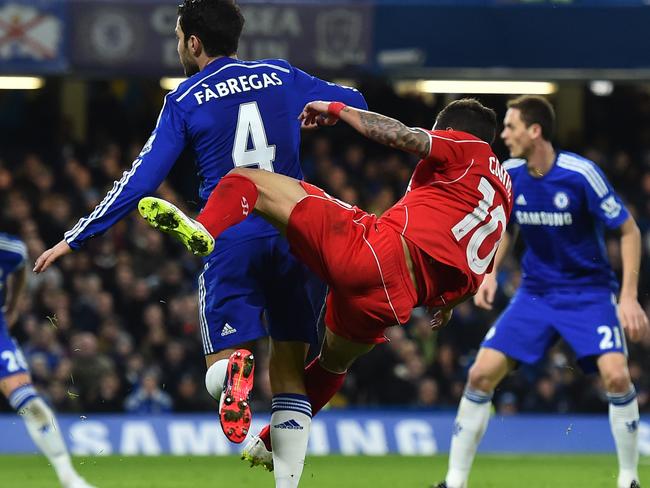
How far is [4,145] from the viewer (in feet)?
54.9

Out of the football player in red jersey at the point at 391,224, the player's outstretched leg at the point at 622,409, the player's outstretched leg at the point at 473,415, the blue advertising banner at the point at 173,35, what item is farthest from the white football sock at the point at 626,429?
the blue advertising banner at the point at 173,35

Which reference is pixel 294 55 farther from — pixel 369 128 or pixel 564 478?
pixel 369 128

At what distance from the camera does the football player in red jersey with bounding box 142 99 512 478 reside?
630cm

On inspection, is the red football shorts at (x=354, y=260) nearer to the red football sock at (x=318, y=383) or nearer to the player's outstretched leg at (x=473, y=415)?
the red football sock at (x=318, y=383)

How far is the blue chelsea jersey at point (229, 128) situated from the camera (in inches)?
250

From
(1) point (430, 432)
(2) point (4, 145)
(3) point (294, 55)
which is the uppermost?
(3) point (294, 55)

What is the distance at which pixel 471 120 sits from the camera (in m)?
6.79

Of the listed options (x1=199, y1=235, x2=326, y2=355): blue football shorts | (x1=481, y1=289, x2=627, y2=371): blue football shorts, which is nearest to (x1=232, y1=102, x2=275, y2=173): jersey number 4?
(x1=199, y1=235, x2=326, y2=355): blue football shorts

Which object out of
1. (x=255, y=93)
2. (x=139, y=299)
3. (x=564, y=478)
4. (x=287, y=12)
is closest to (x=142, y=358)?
(x=139, y=299)

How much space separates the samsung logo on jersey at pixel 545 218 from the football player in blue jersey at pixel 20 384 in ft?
10.1

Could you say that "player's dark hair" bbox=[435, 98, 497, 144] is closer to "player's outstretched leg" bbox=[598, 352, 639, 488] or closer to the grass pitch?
"player's outstretched leg" bbox=[598, 352, 639, 488]

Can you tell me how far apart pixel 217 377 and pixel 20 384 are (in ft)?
8.93

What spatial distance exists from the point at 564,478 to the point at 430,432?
326cm

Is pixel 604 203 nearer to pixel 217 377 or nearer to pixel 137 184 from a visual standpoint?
pixel 217 377
